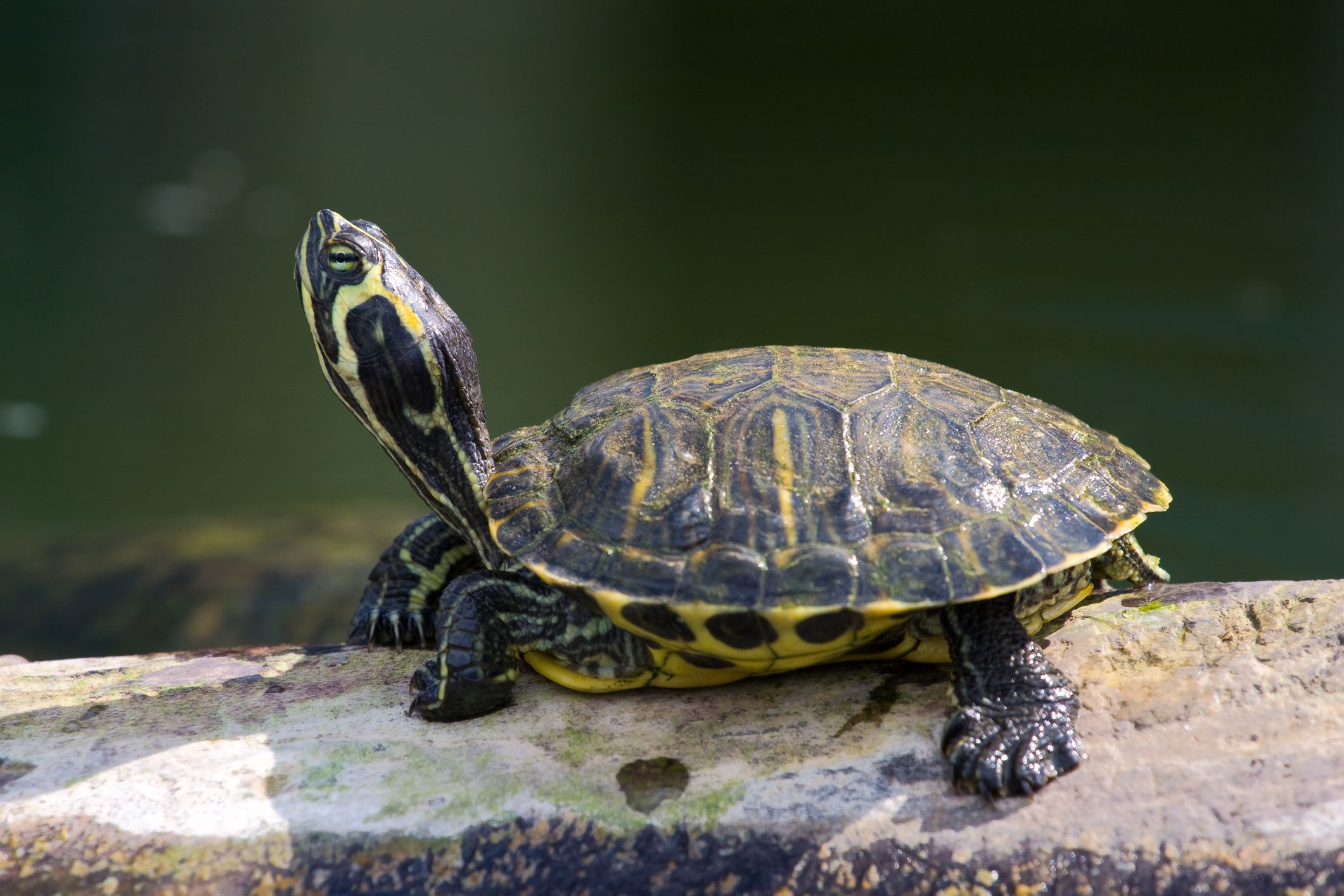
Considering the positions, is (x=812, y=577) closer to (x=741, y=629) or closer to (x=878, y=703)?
(x=741, y=629)

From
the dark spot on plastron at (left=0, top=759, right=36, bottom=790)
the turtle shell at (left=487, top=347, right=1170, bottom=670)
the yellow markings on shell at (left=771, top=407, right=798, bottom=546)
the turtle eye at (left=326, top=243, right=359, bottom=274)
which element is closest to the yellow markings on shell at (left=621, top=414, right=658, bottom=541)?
the turtle shell at (left=487, top=347, right=1170, bottom=670)

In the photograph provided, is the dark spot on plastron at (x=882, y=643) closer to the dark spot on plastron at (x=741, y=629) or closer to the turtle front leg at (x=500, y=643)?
the dark spot on plastron at (x=741, y=629)

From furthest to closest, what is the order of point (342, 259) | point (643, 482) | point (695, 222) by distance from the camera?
point (695, 222) < point (342, 259) < point (643, 482)

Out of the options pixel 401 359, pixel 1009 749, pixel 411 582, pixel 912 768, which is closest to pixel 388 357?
pixel 401 359

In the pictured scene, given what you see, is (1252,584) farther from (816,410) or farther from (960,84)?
(960,84)

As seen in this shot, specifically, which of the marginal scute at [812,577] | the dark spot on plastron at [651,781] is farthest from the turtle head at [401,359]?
the marginal scute at [812,577]

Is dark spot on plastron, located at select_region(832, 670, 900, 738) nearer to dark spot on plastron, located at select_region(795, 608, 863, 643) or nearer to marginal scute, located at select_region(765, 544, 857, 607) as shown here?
dark spot on plastron, located at select_region(795, 608, 863, 643)

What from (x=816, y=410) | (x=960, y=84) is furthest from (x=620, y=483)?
(x=960, y=84)
